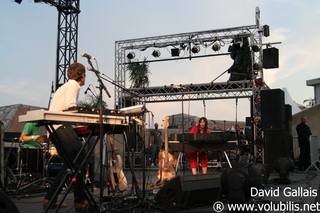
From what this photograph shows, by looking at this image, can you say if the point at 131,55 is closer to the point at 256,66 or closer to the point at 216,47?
the point at 216,47

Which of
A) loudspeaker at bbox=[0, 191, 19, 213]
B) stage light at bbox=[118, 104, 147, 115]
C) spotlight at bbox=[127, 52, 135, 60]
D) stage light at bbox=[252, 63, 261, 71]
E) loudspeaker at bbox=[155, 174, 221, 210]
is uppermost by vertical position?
spotlight at bbox=[127, 52, 135, 60]

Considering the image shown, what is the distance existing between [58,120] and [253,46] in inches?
488

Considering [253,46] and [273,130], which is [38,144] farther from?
[253,46]

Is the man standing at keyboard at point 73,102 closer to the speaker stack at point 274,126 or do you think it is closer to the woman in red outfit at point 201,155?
the woman in red outfit at point 201,155

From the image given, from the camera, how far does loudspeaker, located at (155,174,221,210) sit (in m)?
4.48

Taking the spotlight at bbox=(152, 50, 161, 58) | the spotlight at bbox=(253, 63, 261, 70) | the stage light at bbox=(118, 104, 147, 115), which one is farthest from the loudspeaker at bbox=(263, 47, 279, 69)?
the stage light at bbox=(118, 104, 147, 115)

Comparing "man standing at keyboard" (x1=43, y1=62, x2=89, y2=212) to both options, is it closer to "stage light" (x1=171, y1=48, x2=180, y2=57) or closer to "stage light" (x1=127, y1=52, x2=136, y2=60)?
"stage light" (x1=171, y1=48, x2=180, y2=57)

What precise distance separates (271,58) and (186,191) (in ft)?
35.9

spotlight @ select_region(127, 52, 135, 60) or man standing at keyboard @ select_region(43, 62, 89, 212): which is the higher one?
spotlight @ select_region(127, 52, 135, 60)

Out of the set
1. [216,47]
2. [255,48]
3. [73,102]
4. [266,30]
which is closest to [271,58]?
[255,48]

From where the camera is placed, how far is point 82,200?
4.55m

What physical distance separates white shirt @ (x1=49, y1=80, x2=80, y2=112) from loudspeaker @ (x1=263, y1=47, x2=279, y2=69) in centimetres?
1109

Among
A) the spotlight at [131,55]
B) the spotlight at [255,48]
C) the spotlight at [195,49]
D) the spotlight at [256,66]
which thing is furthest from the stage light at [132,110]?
the spotlight at [131,55]

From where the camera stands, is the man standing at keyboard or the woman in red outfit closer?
the man standing at keyboard
